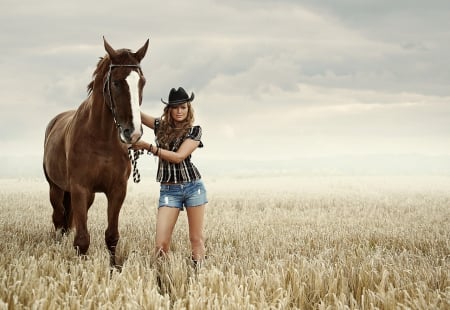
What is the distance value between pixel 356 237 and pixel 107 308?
17.0ft

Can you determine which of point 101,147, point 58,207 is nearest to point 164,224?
point 101,147

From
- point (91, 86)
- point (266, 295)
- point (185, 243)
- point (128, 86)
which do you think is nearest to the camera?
point (266, 295)

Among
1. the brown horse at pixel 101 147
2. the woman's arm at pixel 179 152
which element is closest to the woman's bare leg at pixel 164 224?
the woman's arm at pixel 179 152

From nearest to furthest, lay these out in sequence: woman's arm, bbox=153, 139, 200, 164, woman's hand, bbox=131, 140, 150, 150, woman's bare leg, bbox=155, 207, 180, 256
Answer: woman's hand, bbox=131, 140, 150, 150 → woman's arm, bbox=153, 139, 200, 164 → woman's bare leg, bbox=155, 207, 180, 256

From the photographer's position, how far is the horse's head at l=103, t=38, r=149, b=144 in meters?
4.61

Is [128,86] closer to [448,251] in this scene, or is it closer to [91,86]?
[91,86]

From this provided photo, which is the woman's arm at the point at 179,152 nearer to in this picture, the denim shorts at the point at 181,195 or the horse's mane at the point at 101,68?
the denim shorts at the point at 181,195

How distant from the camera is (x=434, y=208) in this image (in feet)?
42.7

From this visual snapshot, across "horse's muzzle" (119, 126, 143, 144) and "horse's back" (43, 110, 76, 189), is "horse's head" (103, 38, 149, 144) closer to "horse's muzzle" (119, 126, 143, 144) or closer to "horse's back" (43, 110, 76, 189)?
"horse's muzzle" (119, 126, 143, 144)

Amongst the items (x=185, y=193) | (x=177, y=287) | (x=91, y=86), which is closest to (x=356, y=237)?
(x=185, y=193)

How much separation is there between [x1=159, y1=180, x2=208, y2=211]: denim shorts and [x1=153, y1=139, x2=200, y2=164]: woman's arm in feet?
1.11

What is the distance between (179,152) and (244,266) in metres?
1.49

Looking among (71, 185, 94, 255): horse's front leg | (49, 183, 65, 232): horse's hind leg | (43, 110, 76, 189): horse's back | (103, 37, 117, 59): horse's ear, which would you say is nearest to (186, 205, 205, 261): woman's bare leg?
(71, 185, 94, 255): horse's front leg

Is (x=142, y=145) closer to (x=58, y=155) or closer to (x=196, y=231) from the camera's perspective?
(x=196, y=231)
